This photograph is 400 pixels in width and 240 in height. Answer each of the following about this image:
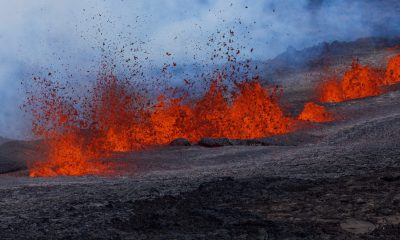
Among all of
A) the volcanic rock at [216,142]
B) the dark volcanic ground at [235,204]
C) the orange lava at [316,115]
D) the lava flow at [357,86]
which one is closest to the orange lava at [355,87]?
the lava flow at [357,86]

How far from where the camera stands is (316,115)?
75.7 feet

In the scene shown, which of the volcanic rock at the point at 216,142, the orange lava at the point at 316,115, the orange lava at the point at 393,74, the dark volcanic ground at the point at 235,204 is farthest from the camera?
the orange lava at the point at 393,74

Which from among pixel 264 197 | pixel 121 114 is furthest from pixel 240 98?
pixel 264 197

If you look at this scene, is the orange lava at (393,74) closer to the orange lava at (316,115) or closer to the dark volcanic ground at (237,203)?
the orange lava at (316,115)

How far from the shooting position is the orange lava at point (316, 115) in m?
22.7

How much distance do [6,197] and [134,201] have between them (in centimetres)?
268

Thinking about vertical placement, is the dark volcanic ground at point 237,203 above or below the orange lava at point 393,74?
below

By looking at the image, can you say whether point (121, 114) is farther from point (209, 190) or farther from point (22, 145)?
point (209, 190)

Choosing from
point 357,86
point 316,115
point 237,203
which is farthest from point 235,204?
point 357,86

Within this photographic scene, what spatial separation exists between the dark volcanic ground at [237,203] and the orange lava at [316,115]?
9.08m

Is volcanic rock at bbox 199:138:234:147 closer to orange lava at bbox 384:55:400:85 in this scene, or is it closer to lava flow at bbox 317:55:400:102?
lava flow at bbox 317:55:400:102

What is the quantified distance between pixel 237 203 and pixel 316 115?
629 inches

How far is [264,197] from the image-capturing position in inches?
319

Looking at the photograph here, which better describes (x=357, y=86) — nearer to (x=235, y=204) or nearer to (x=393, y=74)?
(x=393, y=74)
